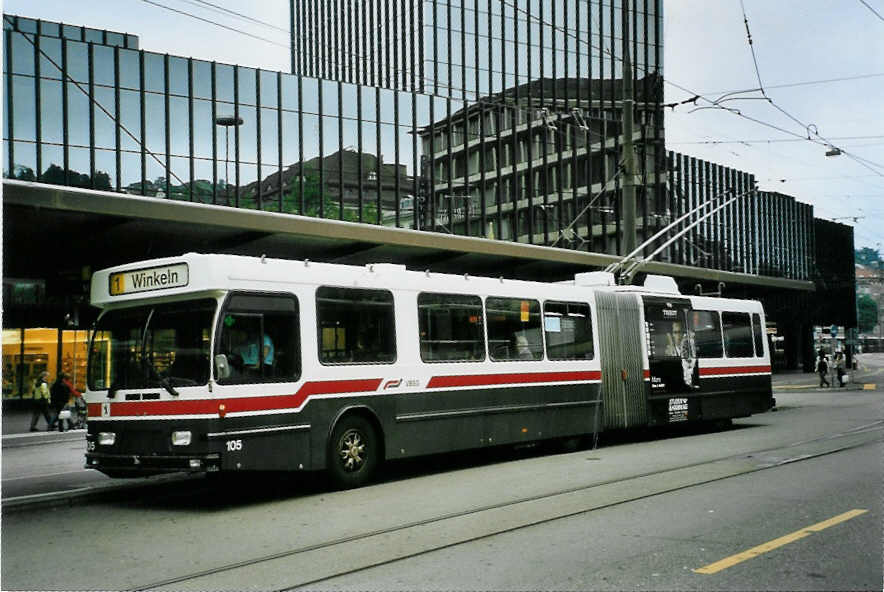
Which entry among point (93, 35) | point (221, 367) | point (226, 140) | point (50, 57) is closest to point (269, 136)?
point (226, 140)

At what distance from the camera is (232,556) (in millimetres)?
7883

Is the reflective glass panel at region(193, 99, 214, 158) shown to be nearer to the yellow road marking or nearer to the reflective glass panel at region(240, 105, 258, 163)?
the reflective glass panel at region(240, 105, 258, 163)

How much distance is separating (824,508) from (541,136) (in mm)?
48308

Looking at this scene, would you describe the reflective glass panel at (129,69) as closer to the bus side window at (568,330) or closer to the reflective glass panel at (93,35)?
the reflective glass panel at (93,35)

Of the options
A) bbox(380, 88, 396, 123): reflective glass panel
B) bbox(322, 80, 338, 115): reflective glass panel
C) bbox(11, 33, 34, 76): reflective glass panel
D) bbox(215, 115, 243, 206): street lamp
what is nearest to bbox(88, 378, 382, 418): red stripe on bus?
bbox(11, 33, 34, 76): reflective glass panel

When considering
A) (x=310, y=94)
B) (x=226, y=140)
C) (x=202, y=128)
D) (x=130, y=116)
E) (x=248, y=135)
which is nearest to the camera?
(x=130, y=116)

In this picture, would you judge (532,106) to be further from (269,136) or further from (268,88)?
(269,136)

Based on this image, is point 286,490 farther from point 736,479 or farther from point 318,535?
point 736,479

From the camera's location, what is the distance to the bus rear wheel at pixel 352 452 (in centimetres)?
1198

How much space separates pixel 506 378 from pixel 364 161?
108ft

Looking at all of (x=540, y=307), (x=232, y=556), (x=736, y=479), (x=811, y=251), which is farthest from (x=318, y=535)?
(x=811, y=251)

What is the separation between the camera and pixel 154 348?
11.2 metres

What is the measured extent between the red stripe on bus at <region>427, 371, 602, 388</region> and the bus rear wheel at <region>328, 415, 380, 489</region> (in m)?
1.37

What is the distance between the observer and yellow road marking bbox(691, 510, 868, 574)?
6.85 m
